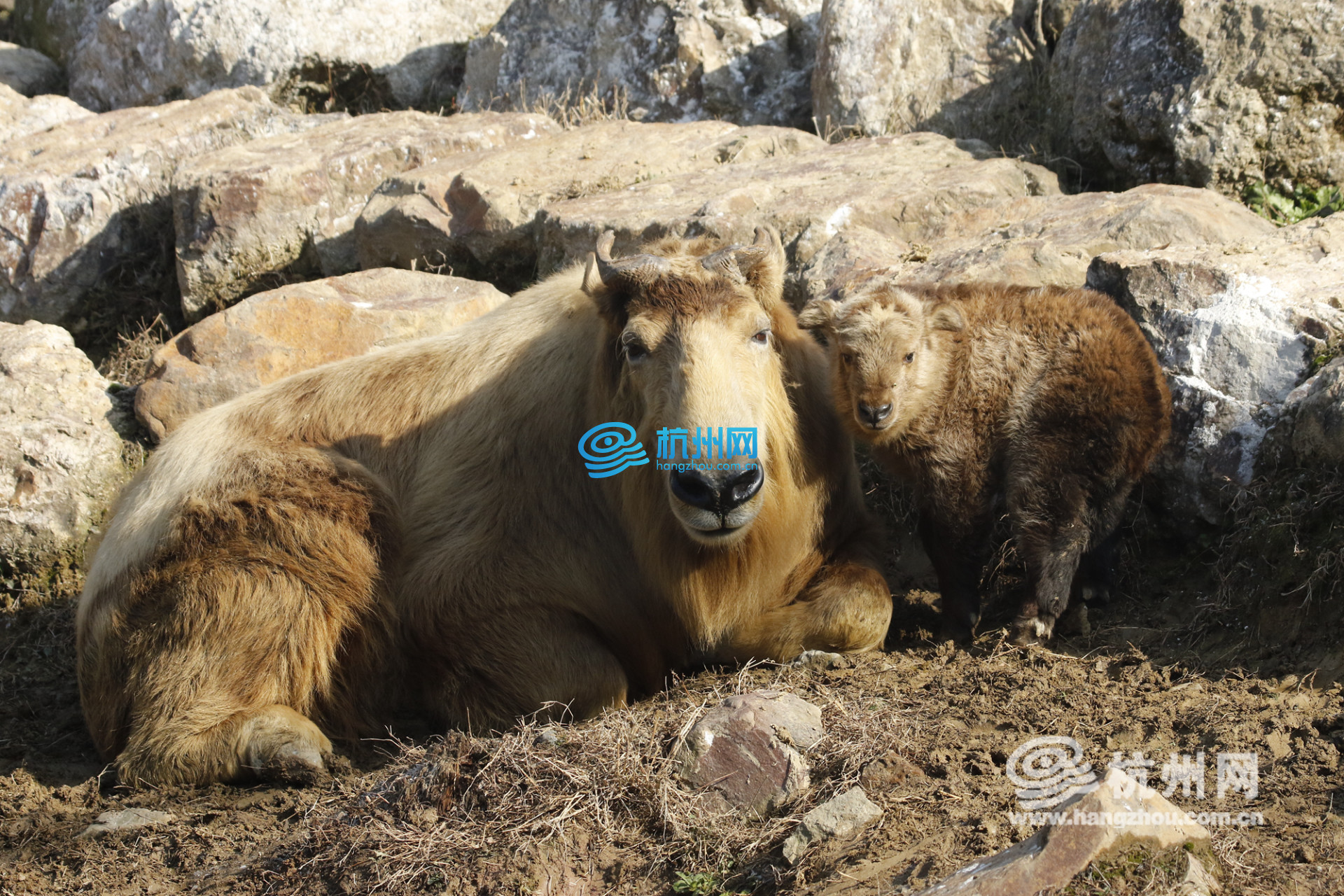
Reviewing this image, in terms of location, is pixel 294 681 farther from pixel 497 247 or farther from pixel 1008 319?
pixel 497 247

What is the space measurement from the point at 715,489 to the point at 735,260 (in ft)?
3.77

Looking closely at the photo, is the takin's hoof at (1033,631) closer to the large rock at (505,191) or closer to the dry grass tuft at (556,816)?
the dry grass tuft at (556,816)

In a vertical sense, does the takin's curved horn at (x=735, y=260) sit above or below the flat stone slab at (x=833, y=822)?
above

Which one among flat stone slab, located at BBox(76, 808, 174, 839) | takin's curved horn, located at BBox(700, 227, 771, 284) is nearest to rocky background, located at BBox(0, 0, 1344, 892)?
takin's curved horn, located at BBox(700, 227, 771, 284)

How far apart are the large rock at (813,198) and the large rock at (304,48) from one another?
496 cm

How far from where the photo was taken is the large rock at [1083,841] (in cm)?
281

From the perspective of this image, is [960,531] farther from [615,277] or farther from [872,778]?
[615,277]

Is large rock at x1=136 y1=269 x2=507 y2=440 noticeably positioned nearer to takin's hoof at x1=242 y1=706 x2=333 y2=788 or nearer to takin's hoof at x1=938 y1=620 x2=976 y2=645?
takin's hoof at x1=242 y1=706 x2=333 y2=788

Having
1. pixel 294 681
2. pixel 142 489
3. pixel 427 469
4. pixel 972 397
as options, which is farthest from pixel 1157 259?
pixel 142 489

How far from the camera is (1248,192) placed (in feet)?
23.9

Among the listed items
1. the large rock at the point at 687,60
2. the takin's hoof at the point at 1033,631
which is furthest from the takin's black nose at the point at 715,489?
the large rock at the point at 687,60

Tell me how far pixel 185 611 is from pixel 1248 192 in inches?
274

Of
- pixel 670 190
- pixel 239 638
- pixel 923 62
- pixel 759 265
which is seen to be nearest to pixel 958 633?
pixel 759 265

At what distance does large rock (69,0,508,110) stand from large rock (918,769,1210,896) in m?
10.9
